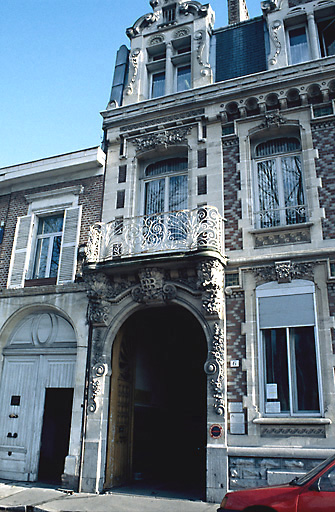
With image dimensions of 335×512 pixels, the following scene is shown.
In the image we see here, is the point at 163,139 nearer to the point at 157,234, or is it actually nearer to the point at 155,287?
the point at 157,234

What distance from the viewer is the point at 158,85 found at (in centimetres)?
1292

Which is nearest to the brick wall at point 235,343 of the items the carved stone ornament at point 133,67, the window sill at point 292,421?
the window sill at point 292,421

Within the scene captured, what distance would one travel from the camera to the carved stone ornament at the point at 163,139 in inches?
448

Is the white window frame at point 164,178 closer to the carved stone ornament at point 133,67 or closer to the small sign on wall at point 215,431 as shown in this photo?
the carved stone ornament at point 133,67

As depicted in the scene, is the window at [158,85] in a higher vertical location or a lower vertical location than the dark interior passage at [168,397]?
higher

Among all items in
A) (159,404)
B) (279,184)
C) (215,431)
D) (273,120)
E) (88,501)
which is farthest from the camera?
(159,404)

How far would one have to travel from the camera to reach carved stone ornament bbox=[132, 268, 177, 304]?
9.84 m

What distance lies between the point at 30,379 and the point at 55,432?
155cm

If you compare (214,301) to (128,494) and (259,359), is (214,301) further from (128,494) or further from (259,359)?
(128,494)

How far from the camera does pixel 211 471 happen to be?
8508 mm

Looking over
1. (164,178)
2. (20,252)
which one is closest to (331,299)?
(164,178)

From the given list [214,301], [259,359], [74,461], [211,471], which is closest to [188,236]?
[214,301]

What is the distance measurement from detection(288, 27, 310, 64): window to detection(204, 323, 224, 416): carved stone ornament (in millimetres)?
6854

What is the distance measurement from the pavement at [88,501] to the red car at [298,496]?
2.90 metres
